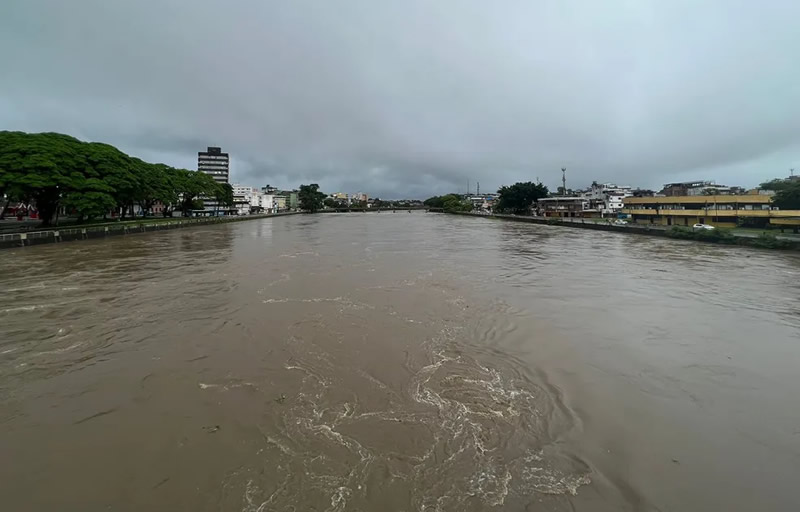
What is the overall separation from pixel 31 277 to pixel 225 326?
11.4m

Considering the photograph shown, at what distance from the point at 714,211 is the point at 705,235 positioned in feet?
58.9

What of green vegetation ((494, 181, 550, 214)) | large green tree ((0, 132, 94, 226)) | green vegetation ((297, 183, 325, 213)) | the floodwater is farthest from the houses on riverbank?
green vegetation ((297, 183, 325, 213))

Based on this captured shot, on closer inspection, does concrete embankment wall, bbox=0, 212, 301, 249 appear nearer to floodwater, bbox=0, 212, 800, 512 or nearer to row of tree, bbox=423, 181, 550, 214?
floodwater, bbox=0, 212, 800, 512

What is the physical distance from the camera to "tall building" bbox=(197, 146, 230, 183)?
11350 centimetres

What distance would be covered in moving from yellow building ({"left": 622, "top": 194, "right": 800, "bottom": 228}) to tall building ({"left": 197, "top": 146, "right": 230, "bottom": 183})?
108 metres

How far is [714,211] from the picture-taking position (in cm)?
4097

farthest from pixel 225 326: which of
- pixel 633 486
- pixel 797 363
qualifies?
pixel 797 363

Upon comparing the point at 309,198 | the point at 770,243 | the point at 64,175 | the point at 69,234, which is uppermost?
the point at 309,198

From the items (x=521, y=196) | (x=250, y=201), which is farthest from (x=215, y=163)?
(x=521, y=196)

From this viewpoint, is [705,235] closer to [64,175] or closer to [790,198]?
[790,198]

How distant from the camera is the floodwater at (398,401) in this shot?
331 cm

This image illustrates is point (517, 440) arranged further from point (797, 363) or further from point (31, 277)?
point (31, 277)

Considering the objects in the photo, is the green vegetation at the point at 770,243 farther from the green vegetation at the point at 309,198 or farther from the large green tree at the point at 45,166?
the green vegetation at the point at 309,198

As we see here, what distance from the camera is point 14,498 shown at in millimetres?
3189
